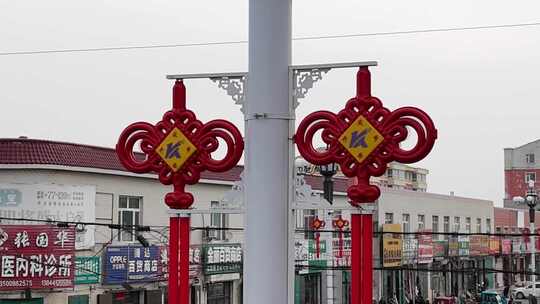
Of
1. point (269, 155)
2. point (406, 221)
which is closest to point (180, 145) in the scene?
point (269, 155)

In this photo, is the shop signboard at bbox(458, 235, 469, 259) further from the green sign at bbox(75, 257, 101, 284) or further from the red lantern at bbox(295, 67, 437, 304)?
the red lantern at bbox(295, 67, 437, 304)

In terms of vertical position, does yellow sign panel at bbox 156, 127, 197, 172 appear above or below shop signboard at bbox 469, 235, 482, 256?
above

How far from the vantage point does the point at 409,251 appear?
18.1 meters

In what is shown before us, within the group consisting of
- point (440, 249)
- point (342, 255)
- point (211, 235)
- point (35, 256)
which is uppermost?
point (211, 235)

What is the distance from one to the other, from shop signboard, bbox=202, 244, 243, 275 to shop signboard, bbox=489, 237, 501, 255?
37.8ft

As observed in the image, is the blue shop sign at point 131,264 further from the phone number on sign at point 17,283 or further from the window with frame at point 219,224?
the window with frame at point 219,224

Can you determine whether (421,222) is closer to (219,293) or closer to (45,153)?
(219,293)

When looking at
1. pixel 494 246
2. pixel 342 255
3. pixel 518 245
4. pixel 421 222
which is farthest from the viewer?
pixel 518 245

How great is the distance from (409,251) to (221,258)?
19.8 feet

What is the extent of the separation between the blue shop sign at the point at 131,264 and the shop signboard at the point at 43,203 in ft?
1.89

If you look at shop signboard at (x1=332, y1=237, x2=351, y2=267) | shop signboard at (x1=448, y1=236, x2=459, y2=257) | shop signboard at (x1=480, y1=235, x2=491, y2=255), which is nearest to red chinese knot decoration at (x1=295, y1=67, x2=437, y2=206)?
shop signboard at (x1=332, y1=237, x2=351, y2=267)

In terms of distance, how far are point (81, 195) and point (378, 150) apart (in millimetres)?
9113

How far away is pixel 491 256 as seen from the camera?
23.8 metres

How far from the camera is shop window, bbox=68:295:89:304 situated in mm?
11258
